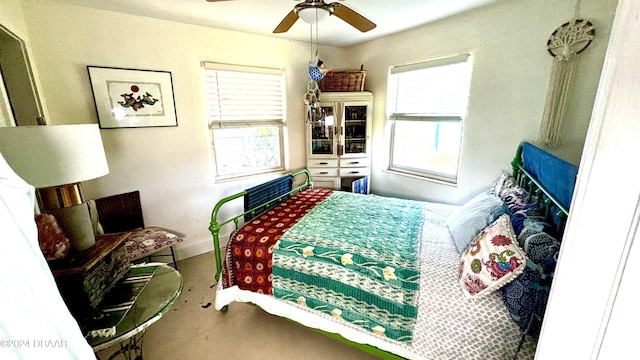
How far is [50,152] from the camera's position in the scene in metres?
1.04

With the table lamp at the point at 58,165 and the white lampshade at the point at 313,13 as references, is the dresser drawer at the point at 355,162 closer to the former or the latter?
the white lampshade at the point at 313,13

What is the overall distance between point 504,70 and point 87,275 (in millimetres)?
2987

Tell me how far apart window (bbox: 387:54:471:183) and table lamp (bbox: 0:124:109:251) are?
2.76 meters

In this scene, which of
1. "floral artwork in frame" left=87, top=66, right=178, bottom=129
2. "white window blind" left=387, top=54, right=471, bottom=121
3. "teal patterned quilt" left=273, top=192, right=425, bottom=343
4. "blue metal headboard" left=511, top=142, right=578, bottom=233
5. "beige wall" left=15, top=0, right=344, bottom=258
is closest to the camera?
"blue metal headboard" left=511, top=142, right=578, bottom=233

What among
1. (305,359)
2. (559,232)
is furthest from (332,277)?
(559,232)

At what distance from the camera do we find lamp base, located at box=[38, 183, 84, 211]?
43.1 inches

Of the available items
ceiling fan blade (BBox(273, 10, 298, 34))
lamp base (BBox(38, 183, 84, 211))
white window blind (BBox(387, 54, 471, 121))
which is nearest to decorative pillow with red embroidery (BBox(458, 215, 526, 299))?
white window blind (BBox(387, 54, 471, 121))

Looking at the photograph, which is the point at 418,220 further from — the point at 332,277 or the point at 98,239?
the point at 98,239

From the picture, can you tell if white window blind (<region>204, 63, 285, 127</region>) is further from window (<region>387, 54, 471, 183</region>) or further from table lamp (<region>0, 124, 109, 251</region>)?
table lamp (<region>0, 124, 109, 251</region>)

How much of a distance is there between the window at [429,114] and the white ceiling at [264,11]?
435mm

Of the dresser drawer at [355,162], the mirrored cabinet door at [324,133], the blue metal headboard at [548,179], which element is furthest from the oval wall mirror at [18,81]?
the blue metal headboard at [548,179]

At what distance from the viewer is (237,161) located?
9.71 ft

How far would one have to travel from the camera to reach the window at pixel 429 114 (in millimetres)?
2430

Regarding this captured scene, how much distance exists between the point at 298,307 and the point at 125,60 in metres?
2.48
